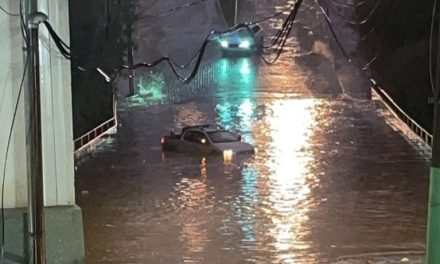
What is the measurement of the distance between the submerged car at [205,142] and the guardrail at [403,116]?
4338mm

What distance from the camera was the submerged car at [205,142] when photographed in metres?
21.5

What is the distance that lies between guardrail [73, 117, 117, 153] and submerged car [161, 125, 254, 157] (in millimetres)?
1781

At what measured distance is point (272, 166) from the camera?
19.6 metres

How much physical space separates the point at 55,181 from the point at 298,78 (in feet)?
83.5

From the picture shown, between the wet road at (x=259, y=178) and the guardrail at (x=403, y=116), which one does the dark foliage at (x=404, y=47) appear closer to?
the guardrail at (x=403, y=116)

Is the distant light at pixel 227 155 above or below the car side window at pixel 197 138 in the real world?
below

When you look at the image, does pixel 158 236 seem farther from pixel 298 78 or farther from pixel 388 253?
pixel 298 78

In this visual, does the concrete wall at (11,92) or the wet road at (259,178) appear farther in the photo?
the wet road at (259,178)

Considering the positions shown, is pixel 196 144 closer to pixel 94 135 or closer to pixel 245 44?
pixel 94 135

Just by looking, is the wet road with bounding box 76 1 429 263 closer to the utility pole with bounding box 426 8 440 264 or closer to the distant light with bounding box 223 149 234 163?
the distant light with bounding box 223 149 234 163

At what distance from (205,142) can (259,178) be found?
3914 millimetres

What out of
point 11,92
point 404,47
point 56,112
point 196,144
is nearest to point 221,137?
point 196,144

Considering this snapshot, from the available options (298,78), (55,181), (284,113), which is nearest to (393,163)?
(284,113)

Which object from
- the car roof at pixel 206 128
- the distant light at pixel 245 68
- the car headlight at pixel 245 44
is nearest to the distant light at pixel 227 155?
the car roof at pixel 206 128
